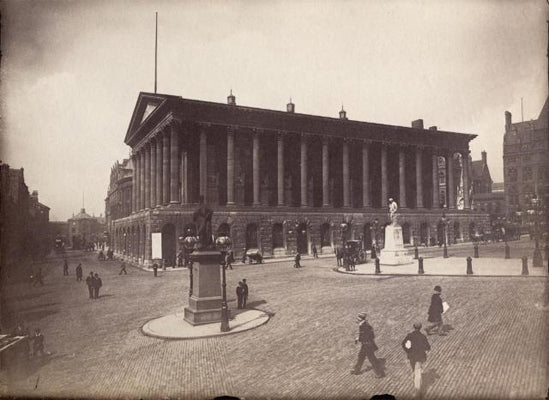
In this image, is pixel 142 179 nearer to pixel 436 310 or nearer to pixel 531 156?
pixel 436 310

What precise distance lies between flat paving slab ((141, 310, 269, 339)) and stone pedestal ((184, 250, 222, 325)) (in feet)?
1.12

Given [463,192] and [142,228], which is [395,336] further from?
[463,192]

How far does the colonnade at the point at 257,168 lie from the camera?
44.0 meters

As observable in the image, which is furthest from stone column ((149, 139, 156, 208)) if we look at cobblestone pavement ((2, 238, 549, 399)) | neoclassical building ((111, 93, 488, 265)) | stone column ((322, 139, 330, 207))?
cobblestone pavement ((2, 238, 549, 399))

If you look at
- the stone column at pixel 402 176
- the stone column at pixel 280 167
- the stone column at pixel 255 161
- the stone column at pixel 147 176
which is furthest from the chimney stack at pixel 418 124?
the stone column at pixel 147 176

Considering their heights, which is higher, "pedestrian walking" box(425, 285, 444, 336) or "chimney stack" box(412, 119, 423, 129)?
A: "chimney stack" box(412, 119, 423, 129)

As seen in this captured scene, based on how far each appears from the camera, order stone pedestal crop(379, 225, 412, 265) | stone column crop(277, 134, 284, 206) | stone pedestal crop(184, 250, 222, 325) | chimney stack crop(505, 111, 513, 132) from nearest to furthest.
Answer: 1. chimney stack crop(505, 111, 513, 132)
2. stone pedestal crop(184, 250, 222, 325)
3. stone pedestal crop(379, 225, 412, 265)
4. stone column crop(277, 134, 284, 206)

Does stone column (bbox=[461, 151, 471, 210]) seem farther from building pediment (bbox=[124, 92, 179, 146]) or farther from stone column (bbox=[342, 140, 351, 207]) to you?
building pediment (bbox=[124, 92, 179, 146])

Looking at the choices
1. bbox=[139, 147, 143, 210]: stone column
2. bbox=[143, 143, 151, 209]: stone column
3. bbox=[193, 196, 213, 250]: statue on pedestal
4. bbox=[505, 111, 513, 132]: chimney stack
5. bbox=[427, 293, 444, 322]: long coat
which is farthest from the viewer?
bbox=[139, 147, 143, 210]: stone column

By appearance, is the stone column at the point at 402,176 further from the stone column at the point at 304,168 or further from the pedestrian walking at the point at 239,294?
the pedestrian walking at the point at 239,294

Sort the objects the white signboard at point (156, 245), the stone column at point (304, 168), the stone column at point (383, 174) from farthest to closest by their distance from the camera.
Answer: the stone column at point (383, 174), the stone column at point (304, 168), the white signboard at point (156, 245)

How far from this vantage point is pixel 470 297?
16.1m

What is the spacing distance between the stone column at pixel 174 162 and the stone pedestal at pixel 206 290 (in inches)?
1074

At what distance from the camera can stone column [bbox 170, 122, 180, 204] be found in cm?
4181
